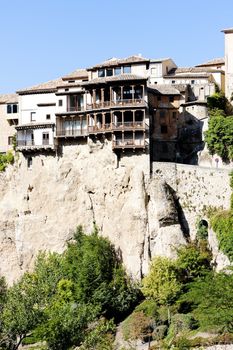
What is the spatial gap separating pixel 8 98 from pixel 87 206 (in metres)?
21.5

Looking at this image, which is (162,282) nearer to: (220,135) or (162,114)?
(220,135)

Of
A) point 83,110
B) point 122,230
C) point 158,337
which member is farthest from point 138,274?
point 83,110

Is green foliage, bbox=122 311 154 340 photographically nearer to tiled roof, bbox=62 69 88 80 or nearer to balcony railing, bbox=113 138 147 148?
balcony railing, bbox=113 138 147 148

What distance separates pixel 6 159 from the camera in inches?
3740

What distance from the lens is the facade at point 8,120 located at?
101 meters

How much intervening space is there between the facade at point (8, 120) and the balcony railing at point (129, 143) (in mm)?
20413

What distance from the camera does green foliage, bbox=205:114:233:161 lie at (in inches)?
3366

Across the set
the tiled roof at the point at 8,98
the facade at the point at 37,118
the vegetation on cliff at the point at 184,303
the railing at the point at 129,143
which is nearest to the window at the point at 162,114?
the railing at the point at 129,143

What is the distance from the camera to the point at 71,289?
81.1 meters

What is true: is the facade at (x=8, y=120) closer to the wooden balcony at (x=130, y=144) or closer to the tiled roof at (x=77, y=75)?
the tiled roof at (x=77, y=75)

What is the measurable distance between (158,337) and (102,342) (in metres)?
13.0

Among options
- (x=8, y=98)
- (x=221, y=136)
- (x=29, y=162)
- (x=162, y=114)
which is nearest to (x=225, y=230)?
(x=221, y=136)

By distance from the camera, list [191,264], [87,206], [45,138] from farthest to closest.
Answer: [45,138] → [87,206] → [191,264]

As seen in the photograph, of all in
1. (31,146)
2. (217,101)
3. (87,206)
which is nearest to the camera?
(87,206)
